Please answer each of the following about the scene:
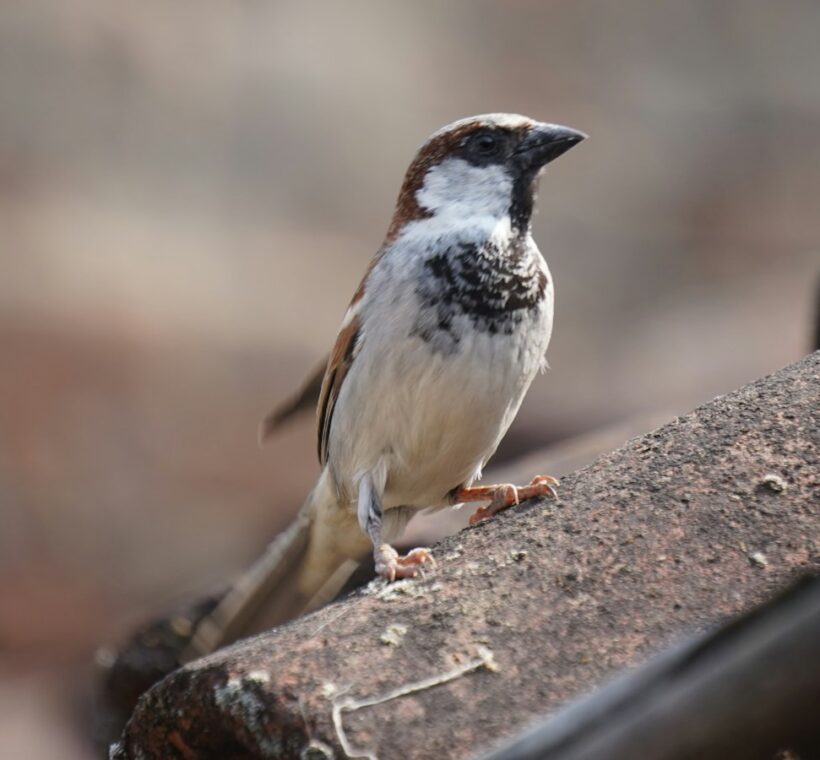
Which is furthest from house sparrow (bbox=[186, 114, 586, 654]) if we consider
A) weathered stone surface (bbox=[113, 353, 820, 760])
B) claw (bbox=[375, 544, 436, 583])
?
weathered stone surface (bbox=[113, 353, 820, 760])

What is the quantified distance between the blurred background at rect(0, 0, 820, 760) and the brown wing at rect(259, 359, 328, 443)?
220 centimetres

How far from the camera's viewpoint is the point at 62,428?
854 centimetres

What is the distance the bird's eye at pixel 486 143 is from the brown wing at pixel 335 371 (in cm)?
56

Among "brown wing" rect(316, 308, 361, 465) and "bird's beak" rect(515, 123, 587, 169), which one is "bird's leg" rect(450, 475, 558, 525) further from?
"bird's beak" rect(515, 123, 587, 169)

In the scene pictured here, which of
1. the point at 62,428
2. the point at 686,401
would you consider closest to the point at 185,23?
the point at 62,428

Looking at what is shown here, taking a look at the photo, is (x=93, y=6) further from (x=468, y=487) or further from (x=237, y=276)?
(x=468, y=487)

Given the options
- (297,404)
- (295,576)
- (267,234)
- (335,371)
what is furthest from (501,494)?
(267,234)

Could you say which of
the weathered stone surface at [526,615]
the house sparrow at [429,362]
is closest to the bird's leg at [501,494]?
the house sparrow at [429,362]

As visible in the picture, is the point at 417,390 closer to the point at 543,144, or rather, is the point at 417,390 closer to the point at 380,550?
the point at 380,550

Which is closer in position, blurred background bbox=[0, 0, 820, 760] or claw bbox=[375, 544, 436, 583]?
claw bbox=[375, 544, 436, 583]

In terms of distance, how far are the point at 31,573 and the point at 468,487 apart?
16.5ft

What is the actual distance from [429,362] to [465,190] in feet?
1.87

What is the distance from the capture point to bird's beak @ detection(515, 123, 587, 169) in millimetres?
3631

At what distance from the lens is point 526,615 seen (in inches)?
86.2
